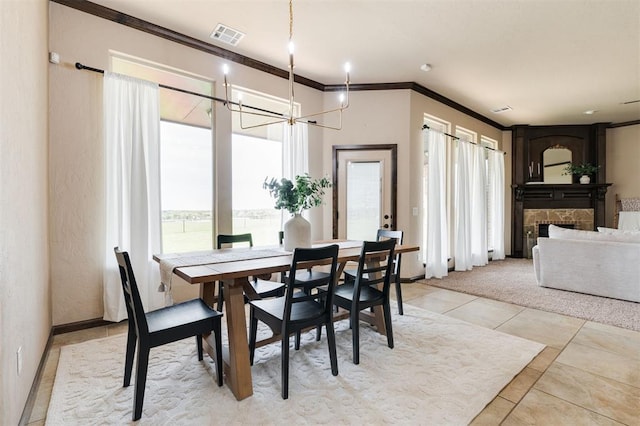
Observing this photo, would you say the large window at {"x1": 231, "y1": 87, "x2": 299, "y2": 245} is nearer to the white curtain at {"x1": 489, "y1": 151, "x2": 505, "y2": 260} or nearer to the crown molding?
the crown molding

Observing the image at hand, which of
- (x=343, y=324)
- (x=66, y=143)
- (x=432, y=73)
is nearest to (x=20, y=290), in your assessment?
(x=66, y=143)

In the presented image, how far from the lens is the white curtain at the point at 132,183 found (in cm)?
302

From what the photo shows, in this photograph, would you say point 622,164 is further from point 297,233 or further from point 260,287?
point 260,287

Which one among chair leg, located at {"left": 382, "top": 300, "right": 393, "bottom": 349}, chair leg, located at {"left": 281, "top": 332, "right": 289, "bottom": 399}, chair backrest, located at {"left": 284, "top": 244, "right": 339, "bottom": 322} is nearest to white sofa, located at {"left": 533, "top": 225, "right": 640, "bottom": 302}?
chair leg, located at {"left": 382, "top": 300, "right": 393, "bottom": 349}

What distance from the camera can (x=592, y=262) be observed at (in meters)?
4.07

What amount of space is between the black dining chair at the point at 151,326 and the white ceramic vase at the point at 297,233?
2.85 ft

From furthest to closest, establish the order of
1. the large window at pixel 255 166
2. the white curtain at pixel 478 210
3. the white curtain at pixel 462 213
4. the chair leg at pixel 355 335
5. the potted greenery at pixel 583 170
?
the potted greenery at pixel 583 170 → the white curtain at pixel 478 210 → the white curtain at pixel 462 213 → the large window at pixel 255 166 → the chair leg at pixel 355 335

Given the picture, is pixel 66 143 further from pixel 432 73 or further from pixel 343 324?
pixel 432 73

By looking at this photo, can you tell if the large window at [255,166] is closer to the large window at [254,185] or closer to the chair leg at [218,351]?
the large window at [254,185]

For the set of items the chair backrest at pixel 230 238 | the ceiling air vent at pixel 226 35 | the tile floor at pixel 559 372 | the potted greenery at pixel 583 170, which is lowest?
the tile floor at pixel 559 372

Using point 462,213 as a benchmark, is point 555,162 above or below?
above

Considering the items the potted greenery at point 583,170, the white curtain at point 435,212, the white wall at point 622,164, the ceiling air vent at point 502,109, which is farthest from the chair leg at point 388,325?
the white wall at point 622,164

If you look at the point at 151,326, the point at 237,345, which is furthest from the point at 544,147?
the point at 151,326

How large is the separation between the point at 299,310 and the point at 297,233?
28.8 inches
